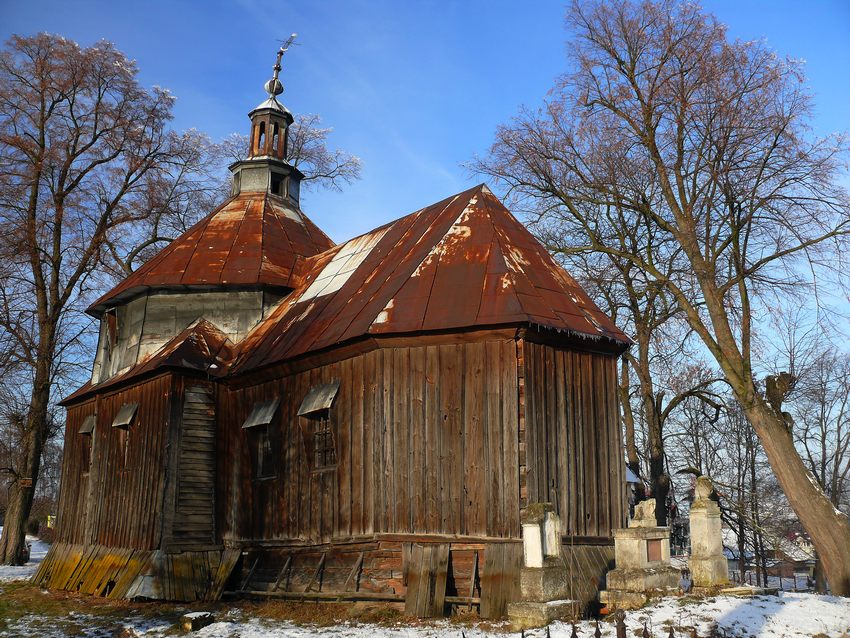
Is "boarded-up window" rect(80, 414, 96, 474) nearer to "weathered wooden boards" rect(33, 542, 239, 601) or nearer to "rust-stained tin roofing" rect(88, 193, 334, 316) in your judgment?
"weathered wooden boards" rect(33, 542, 239, 601)

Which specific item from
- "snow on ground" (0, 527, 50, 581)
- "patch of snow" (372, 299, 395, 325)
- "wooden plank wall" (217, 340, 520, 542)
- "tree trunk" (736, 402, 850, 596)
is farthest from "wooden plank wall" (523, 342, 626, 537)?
"snow on ground" (0, 527, 50, 581)

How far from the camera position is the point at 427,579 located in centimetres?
1201

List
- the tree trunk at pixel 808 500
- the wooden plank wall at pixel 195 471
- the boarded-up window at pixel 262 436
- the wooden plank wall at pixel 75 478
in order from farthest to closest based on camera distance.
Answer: the wooden plank wall at pixel 75 478
the wooden plank wall at pixel 195 471
the boarded-up window at pixel 262 436
the tree trunk at pixel 808 500

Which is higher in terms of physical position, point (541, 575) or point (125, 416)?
point (125, 416)

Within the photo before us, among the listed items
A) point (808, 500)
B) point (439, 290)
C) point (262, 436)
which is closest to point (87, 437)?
point (262, 436)

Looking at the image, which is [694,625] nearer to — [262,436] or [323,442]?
[323,442]

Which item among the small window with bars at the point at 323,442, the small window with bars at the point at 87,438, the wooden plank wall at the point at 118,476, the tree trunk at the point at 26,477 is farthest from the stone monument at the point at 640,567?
the tree trunk at the point at 26,477

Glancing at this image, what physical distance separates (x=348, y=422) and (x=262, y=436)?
301 centimetres

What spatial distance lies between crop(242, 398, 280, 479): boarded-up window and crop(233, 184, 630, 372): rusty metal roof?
851mm

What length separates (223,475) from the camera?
54.1 feet

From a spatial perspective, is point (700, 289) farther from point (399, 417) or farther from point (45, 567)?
point (45, 567)

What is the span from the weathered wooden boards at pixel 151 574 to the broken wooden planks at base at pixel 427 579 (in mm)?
4908

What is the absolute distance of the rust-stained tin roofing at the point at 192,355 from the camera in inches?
650

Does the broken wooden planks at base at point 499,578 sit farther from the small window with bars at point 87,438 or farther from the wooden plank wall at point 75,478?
the small window with bars at point 87,438
